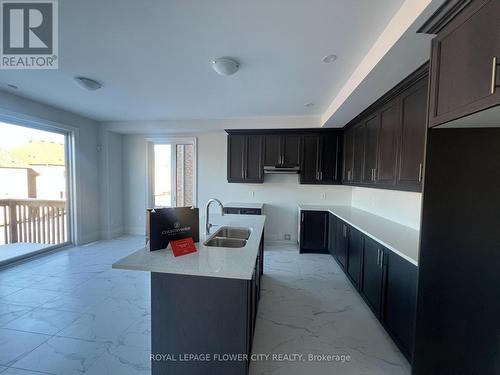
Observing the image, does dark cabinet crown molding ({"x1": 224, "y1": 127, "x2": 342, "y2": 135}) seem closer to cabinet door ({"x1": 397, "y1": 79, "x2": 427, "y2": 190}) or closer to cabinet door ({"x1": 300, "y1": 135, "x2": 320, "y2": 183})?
cabinet door ({"x1": 300, "y1": 135, "x2": 320, "y2": 183})

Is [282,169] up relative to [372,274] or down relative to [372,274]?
up

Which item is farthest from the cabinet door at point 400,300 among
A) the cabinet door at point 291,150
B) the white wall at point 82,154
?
the white wall at point 82,154

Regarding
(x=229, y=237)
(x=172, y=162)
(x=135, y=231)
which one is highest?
(x=172, y=162)

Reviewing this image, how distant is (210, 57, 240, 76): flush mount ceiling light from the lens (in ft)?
7.14

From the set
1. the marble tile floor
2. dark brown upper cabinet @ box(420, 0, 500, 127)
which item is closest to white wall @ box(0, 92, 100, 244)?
the marble tile floor

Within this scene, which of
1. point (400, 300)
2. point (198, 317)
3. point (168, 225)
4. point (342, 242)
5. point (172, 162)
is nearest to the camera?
point (198, 317)

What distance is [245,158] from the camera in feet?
14.7

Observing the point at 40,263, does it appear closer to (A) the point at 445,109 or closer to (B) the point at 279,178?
(B) the point at 279,178

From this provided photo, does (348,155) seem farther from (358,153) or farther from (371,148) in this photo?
(371,148)

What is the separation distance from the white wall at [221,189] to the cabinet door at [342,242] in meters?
1.26

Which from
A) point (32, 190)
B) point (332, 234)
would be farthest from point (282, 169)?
point (32, 190)

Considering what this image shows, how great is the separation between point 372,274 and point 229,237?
1.56m

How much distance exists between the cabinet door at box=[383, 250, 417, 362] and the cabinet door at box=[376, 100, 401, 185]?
3.26 ft

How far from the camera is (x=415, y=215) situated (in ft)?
8.27
